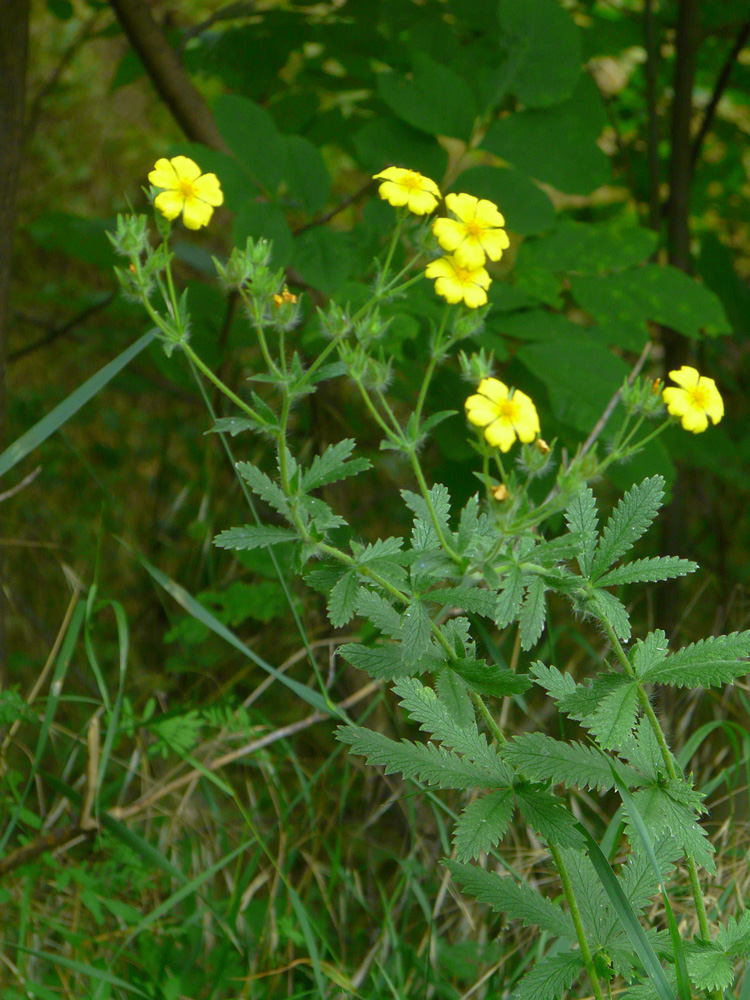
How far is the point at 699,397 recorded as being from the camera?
1.00 metres

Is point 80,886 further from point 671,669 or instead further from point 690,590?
point 690,590

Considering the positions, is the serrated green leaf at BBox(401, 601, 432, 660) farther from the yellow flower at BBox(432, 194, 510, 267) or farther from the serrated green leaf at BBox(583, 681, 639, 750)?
the yellow flower at BBox(432, 194, 510, 267)

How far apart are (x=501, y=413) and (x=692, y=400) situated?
9.3 inches

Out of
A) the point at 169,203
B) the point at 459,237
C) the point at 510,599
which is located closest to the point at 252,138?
the point at 169,203

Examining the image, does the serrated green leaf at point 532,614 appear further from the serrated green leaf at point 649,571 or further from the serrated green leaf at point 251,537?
the serrated green leaf at point 251,537

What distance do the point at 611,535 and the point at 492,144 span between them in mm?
1070

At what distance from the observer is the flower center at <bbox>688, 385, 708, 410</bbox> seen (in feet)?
3.25

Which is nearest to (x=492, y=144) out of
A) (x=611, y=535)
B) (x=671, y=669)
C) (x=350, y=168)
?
(x=611, y=535)

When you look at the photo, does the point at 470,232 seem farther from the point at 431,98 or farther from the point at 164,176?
the point at 431,98

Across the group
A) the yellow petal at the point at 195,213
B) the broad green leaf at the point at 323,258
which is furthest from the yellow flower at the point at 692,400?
the broad green leaf at the point at 323,258

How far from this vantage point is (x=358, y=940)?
1.85m

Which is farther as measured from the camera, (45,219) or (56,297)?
(56,297)

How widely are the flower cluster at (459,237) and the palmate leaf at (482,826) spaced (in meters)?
0.51

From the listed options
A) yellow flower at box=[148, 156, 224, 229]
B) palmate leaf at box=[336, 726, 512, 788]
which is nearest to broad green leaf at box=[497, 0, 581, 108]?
yellow flower at box=[148, 156, 224, 229]
